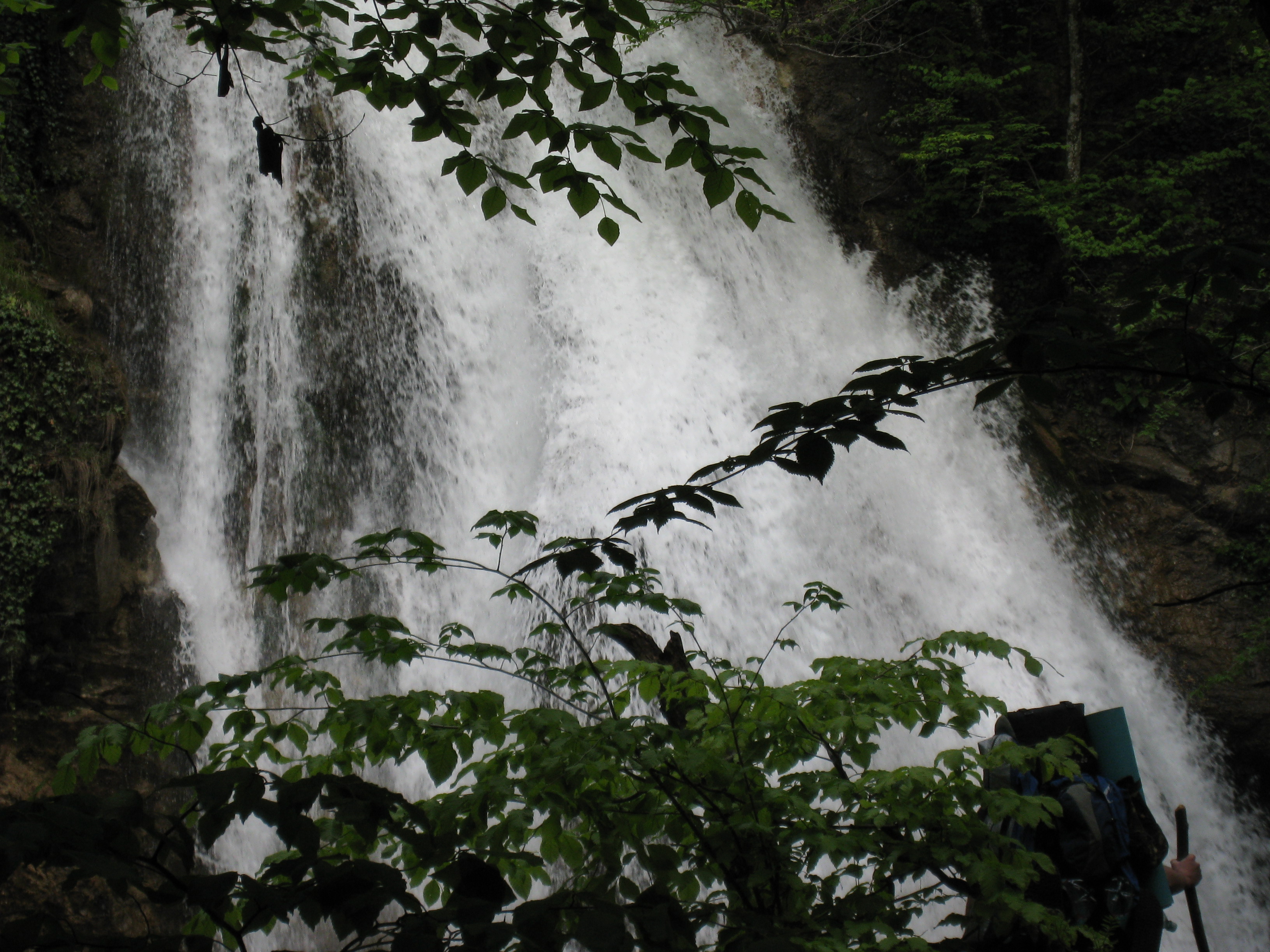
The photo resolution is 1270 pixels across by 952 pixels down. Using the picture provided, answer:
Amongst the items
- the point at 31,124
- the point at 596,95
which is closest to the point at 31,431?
the point at 31,124

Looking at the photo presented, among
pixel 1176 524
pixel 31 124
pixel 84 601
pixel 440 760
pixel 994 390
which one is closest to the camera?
pixel 994 390

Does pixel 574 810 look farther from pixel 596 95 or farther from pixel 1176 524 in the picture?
pixel 1176 524

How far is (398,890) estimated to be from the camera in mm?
945

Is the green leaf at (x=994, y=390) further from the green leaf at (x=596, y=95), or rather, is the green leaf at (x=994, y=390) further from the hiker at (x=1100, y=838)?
the hiker at (x=1100, y=838)

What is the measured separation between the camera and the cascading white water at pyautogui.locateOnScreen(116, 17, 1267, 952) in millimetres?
6152

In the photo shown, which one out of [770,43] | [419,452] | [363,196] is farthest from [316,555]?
[770,43]

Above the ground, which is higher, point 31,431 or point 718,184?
point 31,431

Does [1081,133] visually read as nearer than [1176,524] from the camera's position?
No

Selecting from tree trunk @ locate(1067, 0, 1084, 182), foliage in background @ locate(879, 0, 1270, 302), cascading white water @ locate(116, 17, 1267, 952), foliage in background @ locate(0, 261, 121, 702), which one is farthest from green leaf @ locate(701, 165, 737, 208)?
tree trunk @ locate(1067, 0, 1084, 182)

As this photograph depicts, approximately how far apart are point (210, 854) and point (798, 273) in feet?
23.7

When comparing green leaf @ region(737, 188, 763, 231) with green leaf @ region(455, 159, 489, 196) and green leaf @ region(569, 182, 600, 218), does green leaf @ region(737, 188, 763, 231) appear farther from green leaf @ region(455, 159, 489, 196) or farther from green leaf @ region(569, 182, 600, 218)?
green leaf @ region(455, 159, 489, 196)

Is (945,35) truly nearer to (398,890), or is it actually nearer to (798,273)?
(798,273)

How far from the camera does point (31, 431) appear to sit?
5.35 metres

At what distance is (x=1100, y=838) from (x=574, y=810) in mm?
2141
